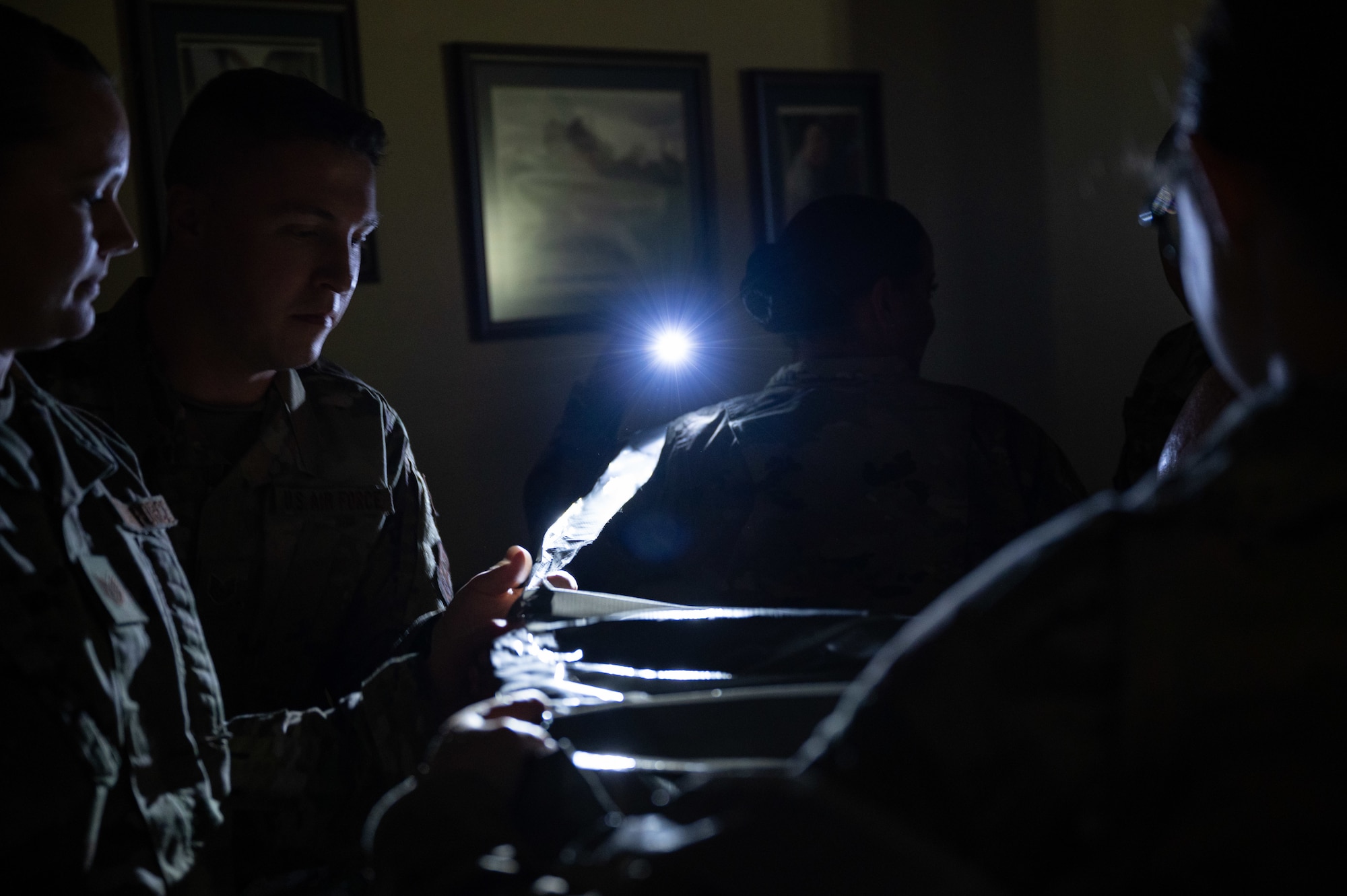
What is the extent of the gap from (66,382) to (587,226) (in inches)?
66.8

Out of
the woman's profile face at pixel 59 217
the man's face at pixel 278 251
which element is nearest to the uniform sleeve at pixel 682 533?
the man's face at pixel 278 251

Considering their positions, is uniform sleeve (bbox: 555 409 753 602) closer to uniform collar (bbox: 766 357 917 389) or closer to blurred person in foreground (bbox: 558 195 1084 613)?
blurred person in foreground (bbox: 558 195 1084 613)

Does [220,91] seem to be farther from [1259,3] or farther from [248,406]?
[1259,3]

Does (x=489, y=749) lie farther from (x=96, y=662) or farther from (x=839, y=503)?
(x=839, y=503)

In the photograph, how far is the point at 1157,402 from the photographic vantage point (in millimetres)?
2131

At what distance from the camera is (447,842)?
64 centimetres

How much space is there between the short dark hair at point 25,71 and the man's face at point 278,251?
62 centimetres

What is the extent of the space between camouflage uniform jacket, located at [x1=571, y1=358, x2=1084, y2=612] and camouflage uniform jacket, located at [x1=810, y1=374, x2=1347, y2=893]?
1174 millimetres

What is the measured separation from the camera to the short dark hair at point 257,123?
156 centimetres

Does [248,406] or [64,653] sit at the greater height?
[248,406]

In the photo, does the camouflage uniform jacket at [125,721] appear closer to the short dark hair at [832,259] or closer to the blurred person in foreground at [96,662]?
the blurred person in foreground at [96,662]

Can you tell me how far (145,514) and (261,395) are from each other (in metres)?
0.63

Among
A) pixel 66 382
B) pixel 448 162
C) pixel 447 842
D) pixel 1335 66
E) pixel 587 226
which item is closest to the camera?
pixel 1335 66

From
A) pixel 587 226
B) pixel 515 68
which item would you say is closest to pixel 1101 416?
pixel 587 226
